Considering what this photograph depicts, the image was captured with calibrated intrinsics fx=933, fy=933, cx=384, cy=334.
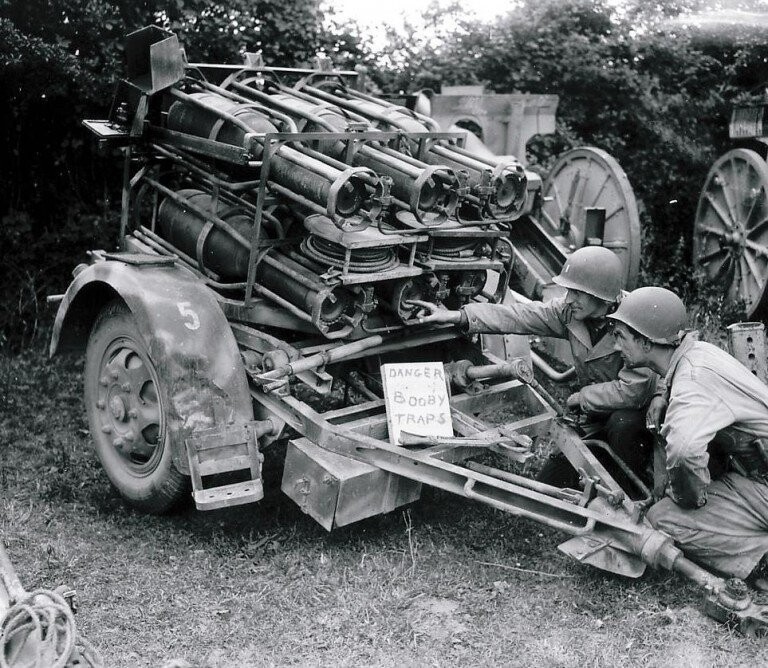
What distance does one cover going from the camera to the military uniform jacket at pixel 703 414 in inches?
141

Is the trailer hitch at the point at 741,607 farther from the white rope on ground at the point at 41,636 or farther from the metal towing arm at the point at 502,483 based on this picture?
the white rope on ground at the point at 41,636

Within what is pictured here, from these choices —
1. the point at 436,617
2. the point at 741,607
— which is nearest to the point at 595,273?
the point at 741,607

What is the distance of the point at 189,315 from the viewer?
4281 millimetres

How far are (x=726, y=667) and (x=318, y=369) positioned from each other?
2.08 meters

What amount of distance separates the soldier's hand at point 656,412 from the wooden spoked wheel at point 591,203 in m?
2.68

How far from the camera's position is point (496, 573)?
13.6 feet

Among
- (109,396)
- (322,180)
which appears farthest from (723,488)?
(109,396)

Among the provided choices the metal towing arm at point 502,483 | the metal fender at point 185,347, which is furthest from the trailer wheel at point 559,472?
the metal fender at point 185,347

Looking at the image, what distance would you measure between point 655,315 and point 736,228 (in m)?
4.66

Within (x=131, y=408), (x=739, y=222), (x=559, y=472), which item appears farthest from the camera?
(x=739, y=222)

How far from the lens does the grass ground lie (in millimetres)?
3615

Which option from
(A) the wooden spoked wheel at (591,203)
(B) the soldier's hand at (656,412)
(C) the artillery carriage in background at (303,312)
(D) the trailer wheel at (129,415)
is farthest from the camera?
(A) the wooden spoked wheel at (591,203)

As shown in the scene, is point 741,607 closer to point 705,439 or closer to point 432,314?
point 705,439

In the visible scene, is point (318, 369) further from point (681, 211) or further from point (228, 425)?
point (681, 211)
